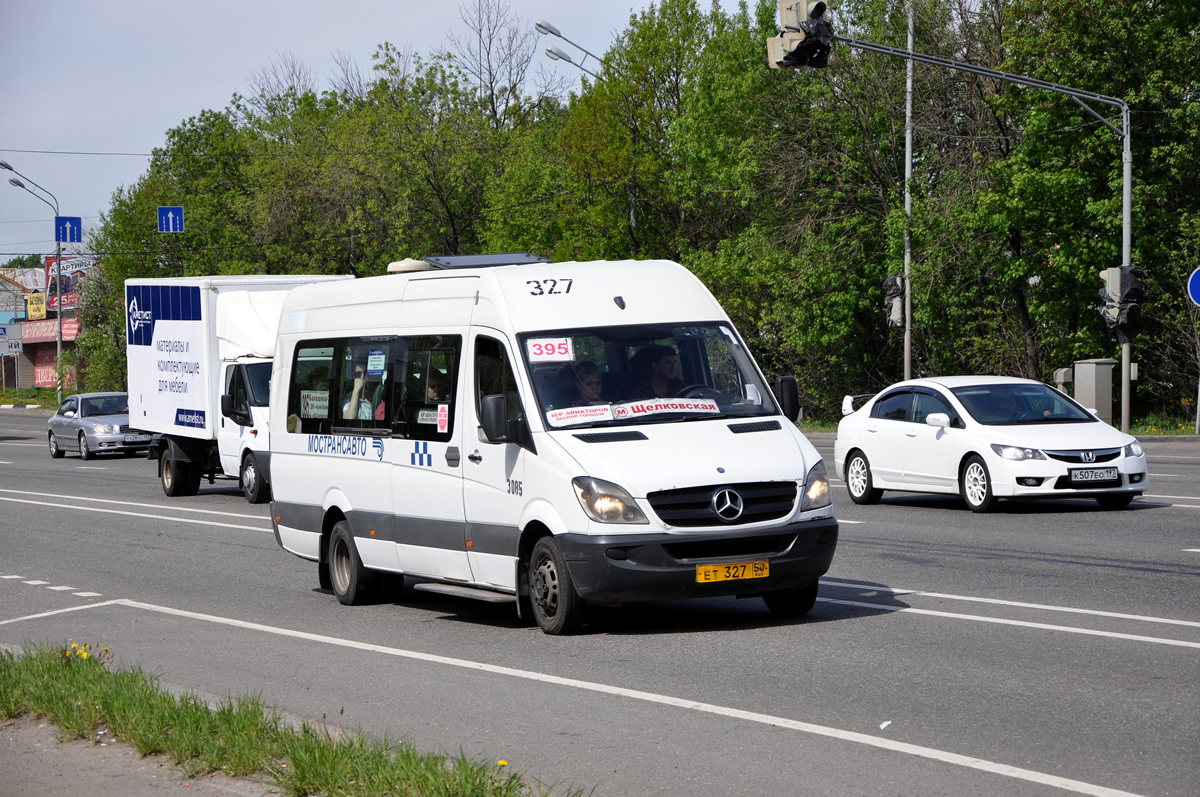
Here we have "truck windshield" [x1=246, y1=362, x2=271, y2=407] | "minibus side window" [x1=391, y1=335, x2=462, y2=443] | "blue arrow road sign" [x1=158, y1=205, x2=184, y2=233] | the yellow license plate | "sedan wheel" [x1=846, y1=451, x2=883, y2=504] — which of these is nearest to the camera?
the yellow license plate

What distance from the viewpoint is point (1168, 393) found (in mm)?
37281

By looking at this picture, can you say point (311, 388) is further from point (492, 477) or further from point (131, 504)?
point (131, 504)

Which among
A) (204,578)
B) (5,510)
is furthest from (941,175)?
(204,578)

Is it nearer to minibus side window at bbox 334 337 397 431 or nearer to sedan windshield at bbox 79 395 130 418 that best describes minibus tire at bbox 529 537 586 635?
minibus side window at bbox 334 337 397 431

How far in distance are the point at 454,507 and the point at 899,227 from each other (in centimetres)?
2932

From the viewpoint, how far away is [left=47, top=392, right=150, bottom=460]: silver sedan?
120 ft

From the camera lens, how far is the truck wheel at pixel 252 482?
22.4m

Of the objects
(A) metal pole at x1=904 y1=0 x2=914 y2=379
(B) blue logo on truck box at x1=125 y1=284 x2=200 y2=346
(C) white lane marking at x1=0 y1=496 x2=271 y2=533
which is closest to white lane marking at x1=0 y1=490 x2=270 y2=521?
(C) white lane marking at x1=0 y1=496 x2=271 y2=533

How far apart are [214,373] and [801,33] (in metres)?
10.9

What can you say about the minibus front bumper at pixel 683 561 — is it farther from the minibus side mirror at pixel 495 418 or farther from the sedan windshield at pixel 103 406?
the sedan windshield at pixel 103 406

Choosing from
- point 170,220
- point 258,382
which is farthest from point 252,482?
point 170,220

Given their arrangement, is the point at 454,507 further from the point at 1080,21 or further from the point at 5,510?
the point at 1080,21

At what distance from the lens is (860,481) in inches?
750

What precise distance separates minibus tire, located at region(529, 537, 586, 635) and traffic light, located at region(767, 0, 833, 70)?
10.4 metres
